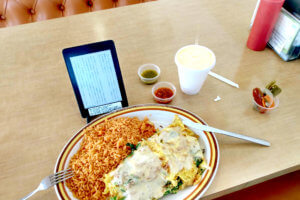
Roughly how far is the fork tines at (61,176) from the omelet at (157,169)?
0.15 meters

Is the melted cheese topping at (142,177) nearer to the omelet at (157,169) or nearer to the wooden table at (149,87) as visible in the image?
the omelet at (157,169)

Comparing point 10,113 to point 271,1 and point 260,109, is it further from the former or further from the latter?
point 271,1

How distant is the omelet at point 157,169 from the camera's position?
824 mm

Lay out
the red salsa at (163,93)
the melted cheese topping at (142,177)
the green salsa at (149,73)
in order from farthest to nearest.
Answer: the green salsa at (149,73), the red salsa at (163,93), the melted cheese topping at (142,177)

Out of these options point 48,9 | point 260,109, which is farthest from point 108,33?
point 260,109

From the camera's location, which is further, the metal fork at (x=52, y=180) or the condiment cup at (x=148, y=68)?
the condiment cup at (x=148, y=68)

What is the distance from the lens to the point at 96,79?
1.01m

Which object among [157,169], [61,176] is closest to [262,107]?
[157,169]

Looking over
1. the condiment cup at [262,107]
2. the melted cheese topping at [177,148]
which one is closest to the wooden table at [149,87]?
the condiment cup at [262,107]

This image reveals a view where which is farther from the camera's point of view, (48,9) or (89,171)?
(48,9)

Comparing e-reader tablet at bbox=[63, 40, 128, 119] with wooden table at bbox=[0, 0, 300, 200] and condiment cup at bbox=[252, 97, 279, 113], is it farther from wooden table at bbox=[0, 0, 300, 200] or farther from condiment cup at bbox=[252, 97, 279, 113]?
condiment cup at bbox=[252, 97, 279, 113]

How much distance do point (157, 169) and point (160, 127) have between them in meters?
0.25

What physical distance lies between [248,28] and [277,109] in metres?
0.71

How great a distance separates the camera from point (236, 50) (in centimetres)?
143
